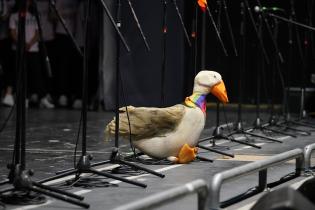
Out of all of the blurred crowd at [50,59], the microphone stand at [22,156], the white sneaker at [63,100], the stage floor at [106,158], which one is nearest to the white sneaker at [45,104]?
the blurred crowd at [50,59]

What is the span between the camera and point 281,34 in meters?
12.8

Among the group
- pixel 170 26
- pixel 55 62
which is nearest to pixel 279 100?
pixel 170 26

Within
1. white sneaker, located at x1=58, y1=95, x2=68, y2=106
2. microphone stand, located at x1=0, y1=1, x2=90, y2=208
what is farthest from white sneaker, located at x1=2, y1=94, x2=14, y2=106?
microphone stand, located at x1=0, y1=1, x2=90, y2=208

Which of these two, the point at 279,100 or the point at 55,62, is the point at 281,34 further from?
the point at 55,62

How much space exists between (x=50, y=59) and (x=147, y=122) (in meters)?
6.92

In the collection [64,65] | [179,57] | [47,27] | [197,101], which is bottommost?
[197,101]

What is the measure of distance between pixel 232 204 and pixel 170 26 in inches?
273

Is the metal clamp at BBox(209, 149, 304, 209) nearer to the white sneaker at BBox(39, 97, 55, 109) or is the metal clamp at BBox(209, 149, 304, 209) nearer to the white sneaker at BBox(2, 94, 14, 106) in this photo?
the white sneaker at BBox(39, 97, 55, 109)

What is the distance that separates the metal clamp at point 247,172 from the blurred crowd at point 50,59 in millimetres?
7420

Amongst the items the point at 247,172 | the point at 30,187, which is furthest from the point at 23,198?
the point at 247,172

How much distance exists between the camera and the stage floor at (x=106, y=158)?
510 centimetres

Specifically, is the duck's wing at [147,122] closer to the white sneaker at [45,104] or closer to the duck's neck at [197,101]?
the duck's neck at [197,101]

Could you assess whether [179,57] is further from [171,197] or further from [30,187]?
[171,197]

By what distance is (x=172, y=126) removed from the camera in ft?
21.2
